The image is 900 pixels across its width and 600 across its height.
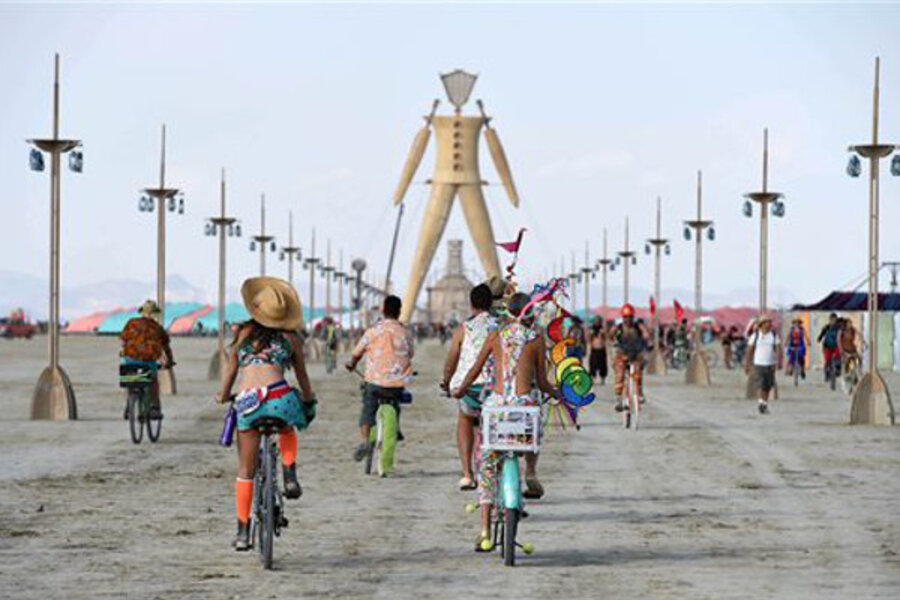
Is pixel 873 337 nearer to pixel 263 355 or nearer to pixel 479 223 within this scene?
pixel 263 355

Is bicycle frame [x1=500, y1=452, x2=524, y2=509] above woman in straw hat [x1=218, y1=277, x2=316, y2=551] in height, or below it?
below

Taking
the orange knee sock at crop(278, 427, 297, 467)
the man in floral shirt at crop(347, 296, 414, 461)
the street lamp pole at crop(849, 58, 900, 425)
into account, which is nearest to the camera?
the orange knee sock at crop(278, 427, 297, 467)

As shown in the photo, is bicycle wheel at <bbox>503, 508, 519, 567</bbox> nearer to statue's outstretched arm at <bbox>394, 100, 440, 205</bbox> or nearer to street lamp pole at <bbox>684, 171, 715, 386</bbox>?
street lamp pole at <bbox>684, 171, 715, 386</bbox>

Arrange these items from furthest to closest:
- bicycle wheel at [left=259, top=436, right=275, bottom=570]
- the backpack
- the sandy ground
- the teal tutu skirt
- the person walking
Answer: the backpack → the person walking → the teal tutu skirt → bicycle wheel at [left=259, top=436, right=275, bottom=570] → the sandy ground

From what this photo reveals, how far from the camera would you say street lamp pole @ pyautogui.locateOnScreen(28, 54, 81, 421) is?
2873 cm

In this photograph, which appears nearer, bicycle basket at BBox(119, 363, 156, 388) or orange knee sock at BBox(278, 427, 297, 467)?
A: orange knee sock at BBox(278, 427, 297, 467)

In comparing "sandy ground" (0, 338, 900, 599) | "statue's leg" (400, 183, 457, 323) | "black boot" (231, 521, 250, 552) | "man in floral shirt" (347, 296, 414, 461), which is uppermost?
"statue's leg" (400, 183, 457, 323)

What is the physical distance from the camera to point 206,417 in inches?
1163

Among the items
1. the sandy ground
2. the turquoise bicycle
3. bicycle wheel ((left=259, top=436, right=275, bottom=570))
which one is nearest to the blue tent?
the sandy ground

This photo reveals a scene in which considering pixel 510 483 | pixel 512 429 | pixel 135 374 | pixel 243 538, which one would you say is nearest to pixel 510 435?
pixel 512 429

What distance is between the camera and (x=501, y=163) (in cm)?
8119

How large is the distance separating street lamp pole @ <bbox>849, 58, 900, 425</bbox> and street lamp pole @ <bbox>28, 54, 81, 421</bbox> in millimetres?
11327

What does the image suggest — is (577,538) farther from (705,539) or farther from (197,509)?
(197,509)

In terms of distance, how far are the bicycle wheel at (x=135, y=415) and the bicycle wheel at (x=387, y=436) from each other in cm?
530
